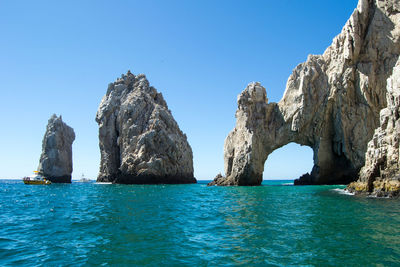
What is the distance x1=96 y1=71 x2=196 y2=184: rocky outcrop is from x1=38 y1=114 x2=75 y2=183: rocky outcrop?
1774 centimetres

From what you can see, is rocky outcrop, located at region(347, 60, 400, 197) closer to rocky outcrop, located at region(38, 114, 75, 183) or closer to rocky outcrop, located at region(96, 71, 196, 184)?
rocky outcrop, located at region(96, 71, 196, 184)

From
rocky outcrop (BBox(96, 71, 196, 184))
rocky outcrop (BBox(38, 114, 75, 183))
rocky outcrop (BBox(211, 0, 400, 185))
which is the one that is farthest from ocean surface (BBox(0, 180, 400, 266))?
rocky outcrop (BBox(38, 114, 75, 183))

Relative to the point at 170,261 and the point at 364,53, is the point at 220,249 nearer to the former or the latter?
the point at 170,261

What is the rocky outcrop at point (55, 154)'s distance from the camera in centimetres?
8100

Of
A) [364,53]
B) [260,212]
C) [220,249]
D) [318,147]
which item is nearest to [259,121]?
[318,147]

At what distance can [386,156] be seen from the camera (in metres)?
Answer: 25.1

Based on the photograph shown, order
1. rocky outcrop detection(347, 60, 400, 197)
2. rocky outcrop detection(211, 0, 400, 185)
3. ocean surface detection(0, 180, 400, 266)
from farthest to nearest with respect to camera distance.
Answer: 1. rocky outcrop detection(211, 0, 400, 185)
2. rocky outcrop detection(347, 60, 400, 197)
3. ocean surface detection(0, 180, 400, 266)

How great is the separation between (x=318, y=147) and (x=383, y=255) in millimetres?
45867

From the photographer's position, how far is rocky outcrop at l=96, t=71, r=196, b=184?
6450 centimetres

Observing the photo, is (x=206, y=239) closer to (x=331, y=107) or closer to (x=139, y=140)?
(x=331, y=107)

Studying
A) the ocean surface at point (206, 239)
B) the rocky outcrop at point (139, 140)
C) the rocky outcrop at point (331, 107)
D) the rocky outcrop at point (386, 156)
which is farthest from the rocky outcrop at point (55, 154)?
the rocky outcrop at point (386, 156)

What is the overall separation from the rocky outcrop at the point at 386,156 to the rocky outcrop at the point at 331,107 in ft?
70.3

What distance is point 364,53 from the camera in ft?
156

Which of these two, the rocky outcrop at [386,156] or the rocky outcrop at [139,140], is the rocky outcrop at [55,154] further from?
the rocky outcrop at [386,156]
